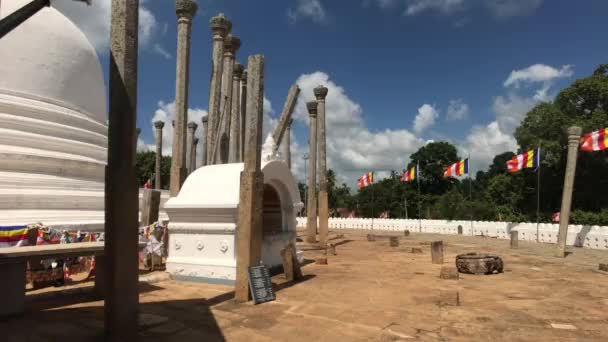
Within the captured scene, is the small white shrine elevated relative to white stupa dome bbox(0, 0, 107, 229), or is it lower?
lower

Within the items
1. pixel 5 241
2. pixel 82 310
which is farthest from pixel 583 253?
pixel 5 241

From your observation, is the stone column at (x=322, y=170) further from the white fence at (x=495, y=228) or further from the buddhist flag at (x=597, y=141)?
the white fence at (x=495, y=228)

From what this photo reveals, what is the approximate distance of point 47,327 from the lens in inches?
209

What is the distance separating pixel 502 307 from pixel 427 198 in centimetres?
4519

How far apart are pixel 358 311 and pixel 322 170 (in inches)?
478

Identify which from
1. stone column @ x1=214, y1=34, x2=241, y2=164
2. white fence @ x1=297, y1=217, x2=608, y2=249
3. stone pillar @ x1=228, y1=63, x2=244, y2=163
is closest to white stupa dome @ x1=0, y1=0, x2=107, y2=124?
stone column @ x1=214, y1=34, x2=241, y2=164

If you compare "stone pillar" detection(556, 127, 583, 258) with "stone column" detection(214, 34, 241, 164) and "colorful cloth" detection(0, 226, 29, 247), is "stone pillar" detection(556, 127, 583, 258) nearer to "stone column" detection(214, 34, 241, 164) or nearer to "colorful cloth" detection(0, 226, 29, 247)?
"stone column" detection(214, 34, 241, 164)

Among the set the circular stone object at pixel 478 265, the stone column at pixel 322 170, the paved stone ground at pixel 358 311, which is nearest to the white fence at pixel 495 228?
the paved stone ground at pixel 358 311

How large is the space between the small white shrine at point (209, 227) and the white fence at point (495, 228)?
15.6 m

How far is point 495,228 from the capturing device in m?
25.4

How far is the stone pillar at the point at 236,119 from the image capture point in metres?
16.7

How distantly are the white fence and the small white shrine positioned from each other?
15.6 meters

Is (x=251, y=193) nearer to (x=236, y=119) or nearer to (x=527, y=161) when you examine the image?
(x=236, y=119)

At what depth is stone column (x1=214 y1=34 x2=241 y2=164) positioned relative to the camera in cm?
1616
